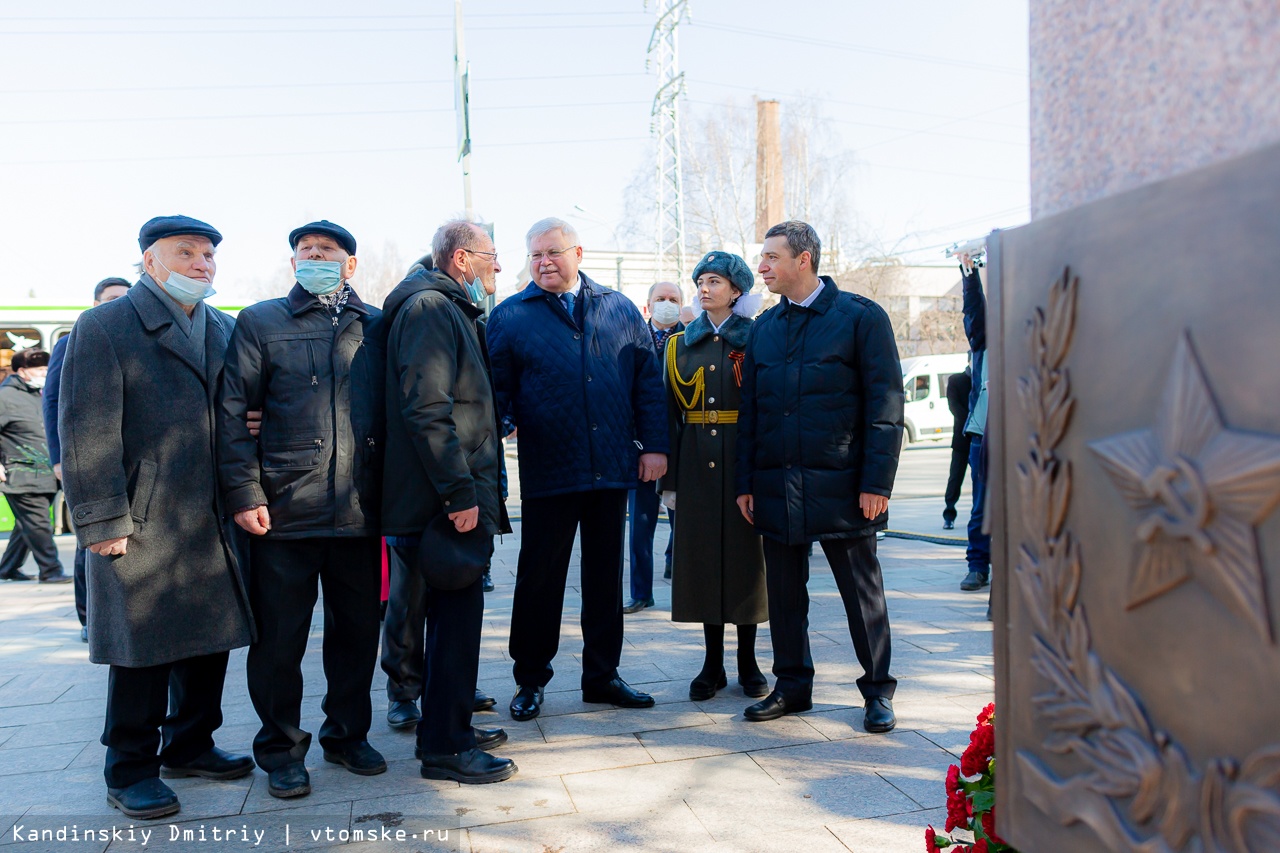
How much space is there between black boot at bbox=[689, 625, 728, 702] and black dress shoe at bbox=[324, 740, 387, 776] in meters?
1.41

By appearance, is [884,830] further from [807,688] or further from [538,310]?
[538,310]

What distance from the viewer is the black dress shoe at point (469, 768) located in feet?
11.1

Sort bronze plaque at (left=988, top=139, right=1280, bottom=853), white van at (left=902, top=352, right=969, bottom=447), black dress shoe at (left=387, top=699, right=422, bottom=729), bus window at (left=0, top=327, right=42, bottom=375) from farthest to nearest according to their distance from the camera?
white van at (left=902, top=352, right=969, bottom=447) → bus window at (left=0, top=327, right=42, bottom=375) → black dress shoe at (left=387, top=699, right=422, bottom=729) → bronze plaque at (left=988, top=139, right=1280, bottom=853)

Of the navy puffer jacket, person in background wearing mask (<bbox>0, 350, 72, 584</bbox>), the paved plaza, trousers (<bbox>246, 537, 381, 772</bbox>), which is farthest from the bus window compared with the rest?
the navy puffer jacket

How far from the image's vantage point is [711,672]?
14.4 feet

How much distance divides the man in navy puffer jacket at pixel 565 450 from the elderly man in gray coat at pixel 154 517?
48.3 inches

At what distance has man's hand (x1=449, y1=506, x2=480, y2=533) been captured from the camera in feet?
11.2

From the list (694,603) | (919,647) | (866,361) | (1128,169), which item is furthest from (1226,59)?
(919,647)

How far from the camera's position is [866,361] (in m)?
3.93

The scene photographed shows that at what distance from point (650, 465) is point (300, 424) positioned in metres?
1.62

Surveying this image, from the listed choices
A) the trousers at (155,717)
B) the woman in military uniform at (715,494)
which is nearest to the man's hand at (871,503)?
the woman in military uniform at (715,494)

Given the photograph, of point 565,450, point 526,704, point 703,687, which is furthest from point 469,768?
point 565,450

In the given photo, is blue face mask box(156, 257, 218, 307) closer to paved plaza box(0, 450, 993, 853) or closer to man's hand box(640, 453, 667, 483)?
paved plaza box(0, 450, 993, 853)

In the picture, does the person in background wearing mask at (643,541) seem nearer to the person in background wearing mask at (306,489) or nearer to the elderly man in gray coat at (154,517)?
the person in background wearing mask at (306,489)
